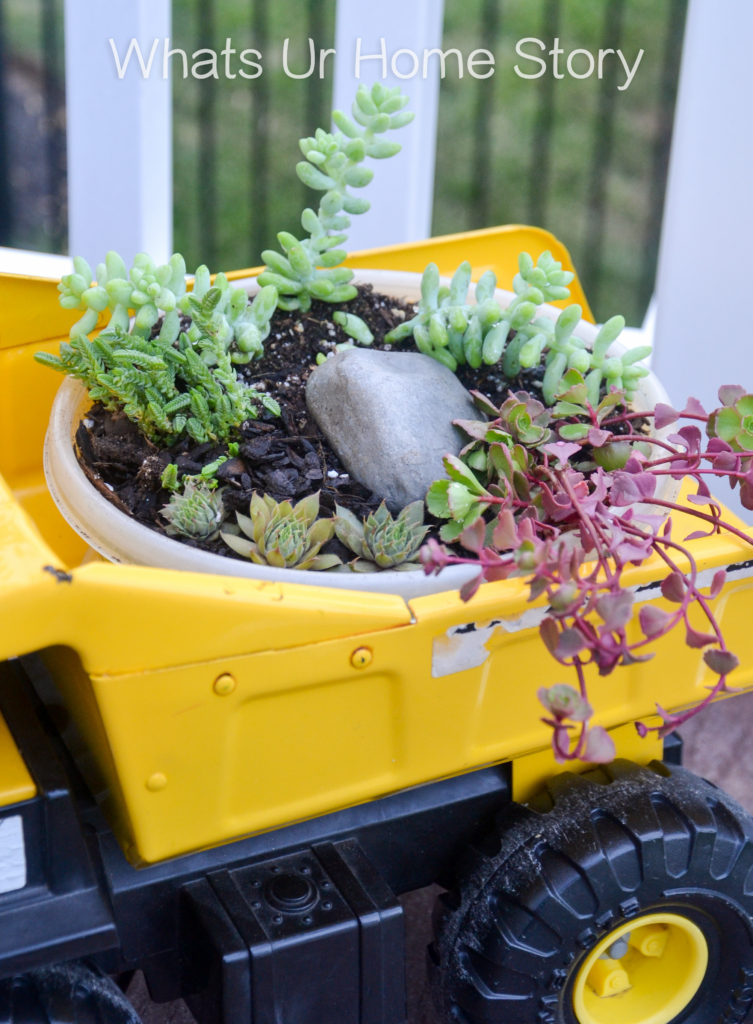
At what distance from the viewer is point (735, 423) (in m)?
0.82

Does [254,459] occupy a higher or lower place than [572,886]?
higher

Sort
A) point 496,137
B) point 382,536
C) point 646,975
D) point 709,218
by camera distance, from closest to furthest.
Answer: point 382,536 → point 646,975 → point 709,218 → point 496,137

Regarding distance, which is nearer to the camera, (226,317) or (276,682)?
(276,682)

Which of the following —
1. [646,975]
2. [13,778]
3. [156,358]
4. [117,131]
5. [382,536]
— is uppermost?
[117,131]

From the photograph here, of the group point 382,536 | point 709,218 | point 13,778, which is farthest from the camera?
point 709,218

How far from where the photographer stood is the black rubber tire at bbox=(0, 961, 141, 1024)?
0.72 metres

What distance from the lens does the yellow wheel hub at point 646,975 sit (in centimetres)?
94

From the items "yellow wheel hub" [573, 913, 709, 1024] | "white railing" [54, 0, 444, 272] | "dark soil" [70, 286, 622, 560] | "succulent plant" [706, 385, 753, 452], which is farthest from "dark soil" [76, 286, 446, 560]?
"white railing" [54, 0, 444, 272]

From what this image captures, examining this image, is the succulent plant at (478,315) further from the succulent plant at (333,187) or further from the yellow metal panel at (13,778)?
the yellow metal panel at (13,778)

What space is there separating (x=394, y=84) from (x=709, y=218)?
0.43 metres

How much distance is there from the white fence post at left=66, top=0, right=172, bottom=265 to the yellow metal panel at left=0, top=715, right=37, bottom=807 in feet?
2.85

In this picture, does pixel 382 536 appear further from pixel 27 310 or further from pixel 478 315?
pixel 27 310

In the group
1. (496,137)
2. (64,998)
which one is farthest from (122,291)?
(496,137)

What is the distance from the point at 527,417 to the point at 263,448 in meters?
0.23
